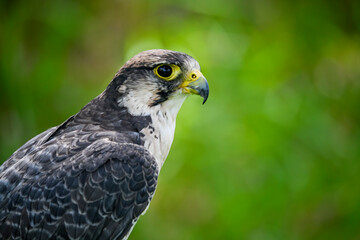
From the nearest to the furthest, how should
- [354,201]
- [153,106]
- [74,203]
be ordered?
[74,203] < [153,106] < [354,201]

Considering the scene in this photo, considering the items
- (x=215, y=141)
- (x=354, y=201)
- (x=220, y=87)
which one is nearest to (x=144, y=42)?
(x=220, y=87)

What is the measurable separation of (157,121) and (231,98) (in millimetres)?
2288

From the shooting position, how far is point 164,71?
3344 mm

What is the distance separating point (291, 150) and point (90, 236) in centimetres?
299

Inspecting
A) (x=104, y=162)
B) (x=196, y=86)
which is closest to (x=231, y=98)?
(x=196, y=86)

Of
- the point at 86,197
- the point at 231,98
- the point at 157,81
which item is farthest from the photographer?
the point at 231,98

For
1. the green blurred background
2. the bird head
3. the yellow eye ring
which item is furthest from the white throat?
the green blurred background

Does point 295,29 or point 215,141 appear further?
point 295,29

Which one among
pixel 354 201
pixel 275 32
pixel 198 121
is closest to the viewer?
pixel 198 121

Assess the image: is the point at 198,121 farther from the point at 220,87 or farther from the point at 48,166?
the point at 48,166

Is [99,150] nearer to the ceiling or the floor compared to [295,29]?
nearer to the floor

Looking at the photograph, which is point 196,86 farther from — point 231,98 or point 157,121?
point 231,98

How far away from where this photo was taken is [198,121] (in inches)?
205

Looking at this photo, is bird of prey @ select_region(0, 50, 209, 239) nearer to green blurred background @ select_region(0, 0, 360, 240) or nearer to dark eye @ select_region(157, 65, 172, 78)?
dark eye @ select_region(157, 65, 172, 78)
